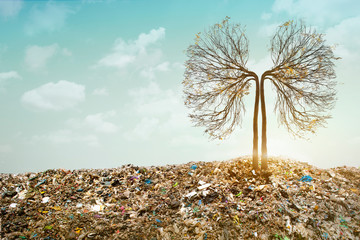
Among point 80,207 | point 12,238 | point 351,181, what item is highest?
point 351,181

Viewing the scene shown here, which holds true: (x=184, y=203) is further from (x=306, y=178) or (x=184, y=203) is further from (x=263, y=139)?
(x=306, y=178)

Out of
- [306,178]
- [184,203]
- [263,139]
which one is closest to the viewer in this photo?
[184,203]

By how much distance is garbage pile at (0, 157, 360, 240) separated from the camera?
792 centimetres

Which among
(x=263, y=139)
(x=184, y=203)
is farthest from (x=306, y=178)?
(x=184, y=203)

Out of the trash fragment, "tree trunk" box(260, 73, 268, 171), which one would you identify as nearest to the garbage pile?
the trash fragment

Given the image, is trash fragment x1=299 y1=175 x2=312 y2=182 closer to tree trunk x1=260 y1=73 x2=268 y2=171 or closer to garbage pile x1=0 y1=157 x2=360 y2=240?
garbage pile x1=0 y1=157 x2=360 y2=240

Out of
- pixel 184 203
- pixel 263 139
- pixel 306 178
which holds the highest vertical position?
pixel 263 139

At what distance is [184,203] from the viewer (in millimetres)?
9078

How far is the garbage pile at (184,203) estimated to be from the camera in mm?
7922

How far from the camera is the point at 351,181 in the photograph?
1117cm

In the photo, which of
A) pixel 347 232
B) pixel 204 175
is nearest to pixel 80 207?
pixel 204 175

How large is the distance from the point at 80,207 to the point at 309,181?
8.87 meters

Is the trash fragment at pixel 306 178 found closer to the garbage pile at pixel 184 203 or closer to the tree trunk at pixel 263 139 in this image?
the garbage pile at pixel 184 203

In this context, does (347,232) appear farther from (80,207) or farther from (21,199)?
(21,199)
